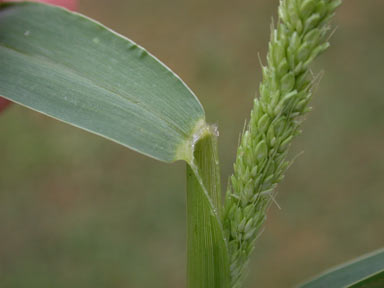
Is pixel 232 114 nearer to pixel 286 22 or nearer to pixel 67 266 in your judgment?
pixel 67 266

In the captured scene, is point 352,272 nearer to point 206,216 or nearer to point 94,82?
point 206,216

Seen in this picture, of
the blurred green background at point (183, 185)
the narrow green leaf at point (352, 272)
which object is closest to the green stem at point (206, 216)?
A: the narrow green leaf at point (352, 272)

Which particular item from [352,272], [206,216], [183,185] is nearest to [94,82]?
[206,216]

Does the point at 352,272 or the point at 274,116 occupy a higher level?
the point at 274,116

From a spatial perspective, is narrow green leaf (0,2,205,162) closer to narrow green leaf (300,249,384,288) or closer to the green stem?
the green stem

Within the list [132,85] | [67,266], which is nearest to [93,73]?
[132,85]
